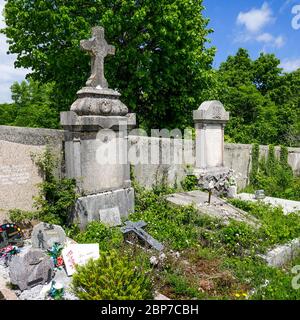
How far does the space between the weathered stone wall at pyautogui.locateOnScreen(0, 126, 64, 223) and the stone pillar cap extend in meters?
4.45

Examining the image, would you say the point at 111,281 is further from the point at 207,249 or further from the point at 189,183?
the point at 189,183

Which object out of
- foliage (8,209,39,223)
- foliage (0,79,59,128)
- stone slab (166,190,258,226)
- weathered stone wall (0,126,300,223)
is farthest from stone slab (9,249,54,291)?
foliage (0,79,59,128)

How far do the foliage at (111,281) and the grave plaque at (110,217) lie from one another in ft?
6.83

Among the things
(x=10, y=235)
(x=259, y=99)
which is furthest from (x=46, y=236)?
(x=259, y=99)

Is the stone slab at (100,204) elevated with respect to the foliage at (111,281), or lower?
elevated

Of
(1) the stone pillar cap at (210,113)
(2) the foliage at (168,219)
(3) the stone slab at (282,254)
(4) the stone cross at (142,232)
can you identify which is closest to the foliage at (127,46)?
(1) the stone pillar cap at (210,113)

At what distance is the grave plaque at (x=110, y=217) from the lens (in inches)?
234

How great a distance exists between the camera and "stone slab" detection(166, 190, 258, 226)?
255 inches

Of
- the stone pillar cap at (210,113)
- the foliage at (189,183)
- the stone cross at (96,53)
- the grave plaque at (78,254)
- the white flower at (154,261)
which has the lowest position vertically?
the white flower at (154,261)

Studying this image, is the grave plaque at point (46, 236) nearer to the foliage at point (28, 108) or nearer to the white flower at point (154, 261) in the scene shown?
the white flower at point (154, 261)

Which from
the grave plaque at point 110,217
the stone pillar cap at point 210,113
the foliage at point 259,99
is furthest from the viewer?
the foliage at point 259,99

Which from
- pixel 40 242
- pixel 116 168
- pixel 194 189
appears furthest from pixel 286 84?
pixel 40 242

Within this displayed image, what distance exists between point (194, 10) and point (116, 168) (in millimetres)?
9196
